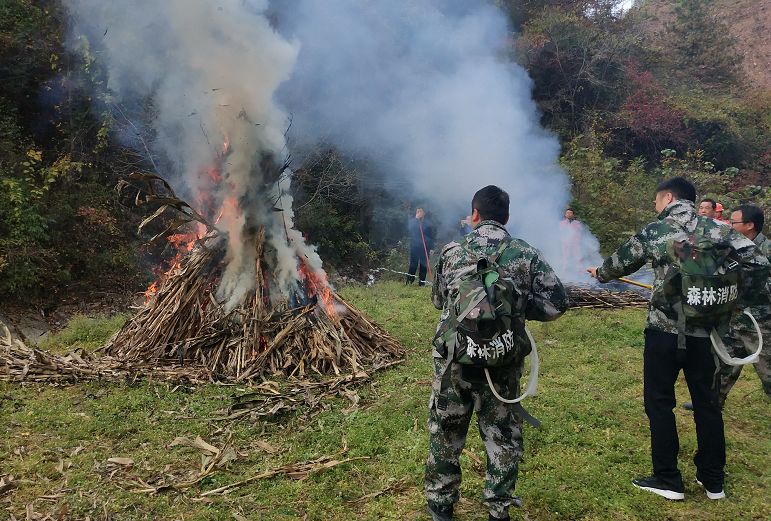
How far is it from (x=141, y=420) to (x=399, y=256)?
10.6m

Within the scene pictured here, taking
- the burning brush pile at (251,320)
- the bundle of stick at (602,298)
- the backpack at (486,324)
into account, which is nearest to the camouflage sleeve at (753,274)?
the backpack at (486,324)

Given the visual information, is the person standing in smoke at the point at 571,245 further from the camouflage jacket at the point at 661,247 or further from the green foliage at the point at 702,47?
the green foliage at the point at 702,47

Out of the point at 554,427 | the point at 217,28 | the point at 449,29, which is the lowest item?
the point at 554,427

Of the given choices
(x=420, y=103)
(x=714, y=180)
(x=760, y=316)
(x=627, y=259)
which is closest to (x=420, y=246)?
(x=420, y=103)

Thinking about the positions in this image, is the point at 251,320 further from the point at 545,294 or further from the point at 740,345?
the point at 740,345

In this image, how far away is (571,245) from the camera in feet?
37.3

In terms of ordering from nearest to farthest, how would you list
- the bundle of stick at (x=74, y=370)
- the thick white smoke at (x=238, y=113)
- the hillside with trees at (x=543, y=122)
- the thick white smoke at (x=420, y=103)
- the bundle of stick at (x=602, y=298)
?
the bundle of stick at (x=74, y=370) → the thick white smoke at (x=238, y=113) → the bundle of stick at (x=602, y=298) → the hillside with trees at (x=543, y=122) → the thick white smoke at (x=420, y=103)

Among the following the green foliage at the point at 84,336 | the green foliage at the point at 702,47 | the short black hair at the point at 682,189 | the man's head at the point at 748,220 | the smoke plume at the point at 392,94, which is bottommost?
the green foliage at the point at 84,336

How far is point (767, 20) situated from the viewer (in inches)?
923

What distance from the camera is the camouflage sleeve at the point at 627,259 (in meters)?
3.61

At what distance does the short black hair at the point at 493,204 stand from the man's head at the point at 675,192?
125 cm

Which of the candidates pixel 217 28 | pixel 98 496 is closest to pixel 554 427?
pixel 98 496

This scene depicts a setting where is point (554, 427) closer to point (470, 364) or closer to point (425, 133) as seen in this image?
point (470, 364)

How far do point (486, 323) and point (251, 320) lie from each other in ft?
13.2
